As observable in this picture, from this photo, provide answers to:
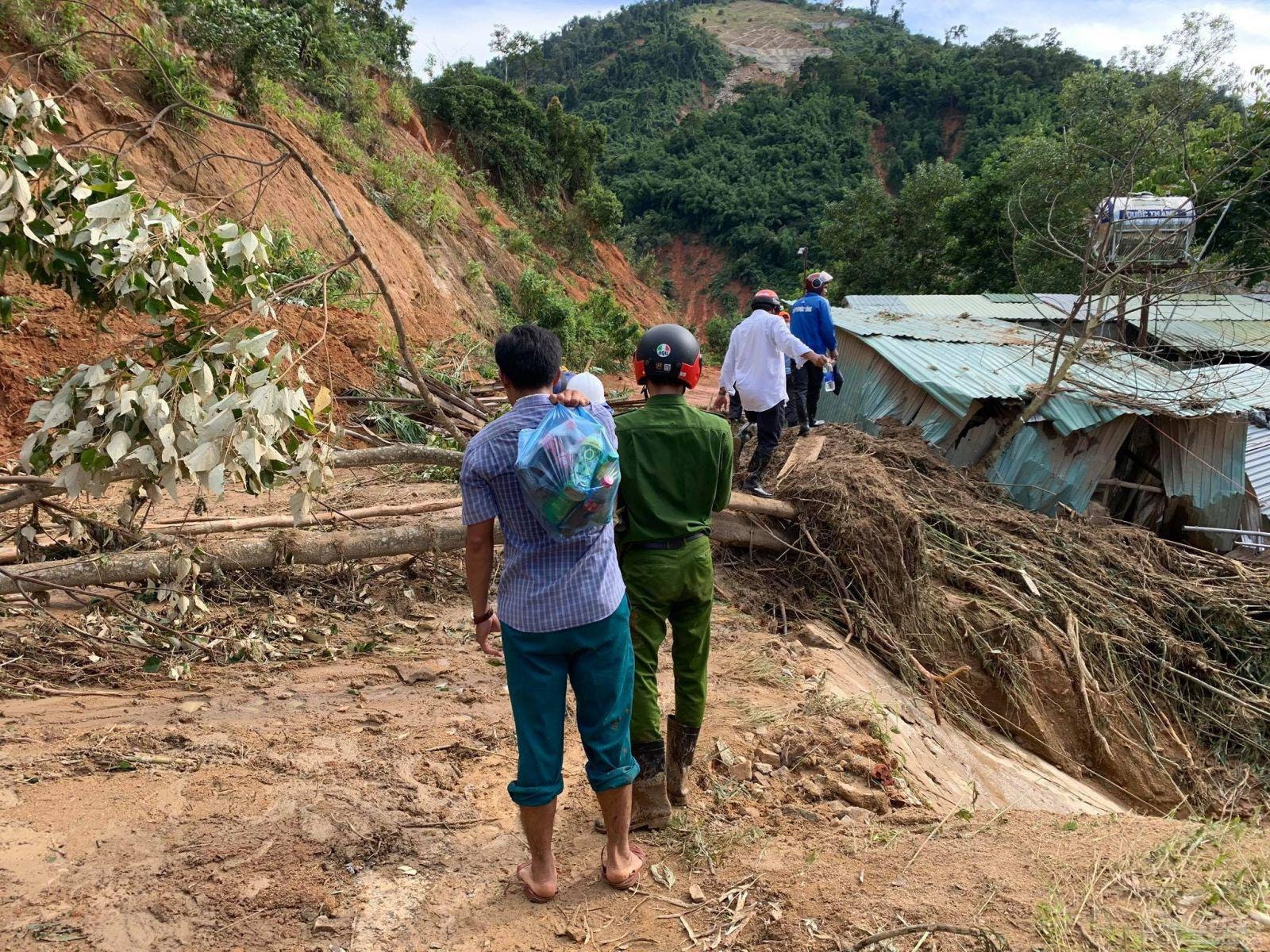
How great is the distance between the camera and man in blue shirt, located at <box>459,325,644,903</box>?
237cm

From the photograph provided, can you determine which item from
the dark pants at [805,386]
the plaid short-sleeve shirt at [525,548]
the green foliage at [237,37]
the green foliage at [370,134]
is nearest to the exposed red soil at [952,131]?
the green foliage at [370,134]

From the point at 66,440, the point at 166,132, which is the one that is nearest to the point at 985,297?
the point at 166,132

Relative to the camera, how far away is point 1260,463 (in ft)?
29.6

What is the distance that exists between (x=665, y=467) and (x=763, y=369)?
10.8 ft

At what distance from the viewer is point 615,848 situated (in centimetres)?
268

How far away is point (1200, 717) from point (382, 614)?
631 centimetres

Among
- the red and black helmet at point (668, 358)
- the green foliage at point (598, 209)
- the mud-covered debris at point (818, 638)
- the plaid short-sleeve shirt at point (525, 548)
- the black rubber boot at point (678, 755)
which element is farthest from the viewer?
the green foliage at point (598, 209)

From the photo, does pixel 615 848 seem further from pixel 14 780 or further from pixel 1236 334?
pixel 1236 334

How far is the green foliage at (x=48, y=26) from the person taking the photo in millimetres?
8539

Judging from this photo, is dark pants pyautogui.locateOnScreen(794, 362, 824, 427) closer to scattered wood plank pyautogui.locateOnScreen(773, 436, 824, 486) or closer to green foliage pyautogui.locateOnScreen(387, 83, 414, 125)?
scattered wood plank pyautogui.locateOnScreen(773, 436, 824, 486)

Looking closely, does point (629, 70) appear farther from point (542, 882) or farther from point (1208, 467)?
point (542, 882)

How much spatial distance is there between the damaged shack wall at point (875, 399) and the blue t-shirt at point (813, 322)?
1916 mm

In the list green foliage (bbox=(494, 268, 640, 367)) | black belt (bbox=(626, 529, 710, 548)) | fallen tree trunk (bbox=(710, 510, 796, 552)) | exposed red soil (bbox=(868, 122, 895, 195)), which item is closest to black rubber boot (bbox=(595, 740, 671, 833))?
black belt (bbox=(626, 529, 710, 548))

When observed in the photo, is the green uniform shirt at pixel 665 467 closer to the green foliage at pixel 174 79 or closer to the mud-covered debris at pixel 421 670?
the mud-covered debris at pixel 421 670
